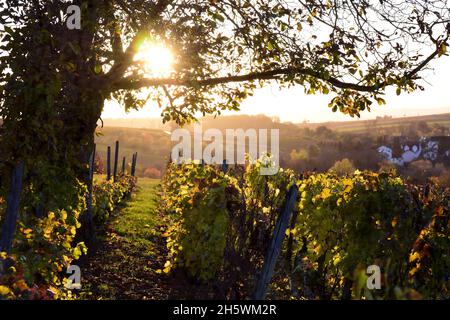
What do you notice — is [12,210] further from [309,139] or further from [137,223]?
[309,139]

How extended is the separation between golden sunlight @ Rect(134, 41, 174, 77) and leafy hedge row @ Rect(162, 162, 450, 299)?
2.19 meters

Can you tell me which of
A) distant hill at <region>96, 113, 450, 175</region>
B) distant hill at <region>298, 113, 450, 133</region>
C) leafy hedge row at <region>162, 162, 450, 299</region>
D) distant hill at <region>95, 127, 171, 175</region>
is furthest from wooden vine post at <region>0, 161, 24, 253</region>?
distant hill at <region>298, 113, 450, 133</region>

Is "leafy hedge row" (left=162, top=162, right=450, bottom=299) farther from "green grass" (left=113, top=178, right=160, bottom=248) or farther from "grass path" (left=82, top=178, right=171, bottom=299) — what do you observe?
"green grass" (left=113, top=178, right=160, bottom=248)

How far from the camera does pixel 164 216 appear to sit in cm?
1872

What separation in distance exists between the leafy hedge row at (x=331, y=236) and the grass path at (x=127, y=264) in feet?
2.10

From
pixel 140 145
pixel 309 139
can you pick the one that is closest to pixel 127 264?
pixel 140 145

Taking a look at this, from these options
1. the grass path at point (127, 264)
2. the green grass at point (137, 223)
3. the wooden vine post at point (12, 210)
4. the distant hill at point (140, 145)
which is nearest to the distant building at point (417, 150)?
the distant hill at point (140, 145)

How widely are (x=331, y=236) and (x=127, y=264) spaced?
4.05m

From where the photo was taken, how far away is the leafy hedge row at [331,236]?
271 inches

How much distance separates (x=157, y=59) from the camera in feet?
35.2

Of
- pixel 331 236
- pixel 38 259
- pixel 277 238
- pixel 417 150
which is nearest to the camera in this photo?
pixel 38 259

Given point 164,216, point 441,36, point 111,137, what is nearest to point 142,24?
point 441,36
